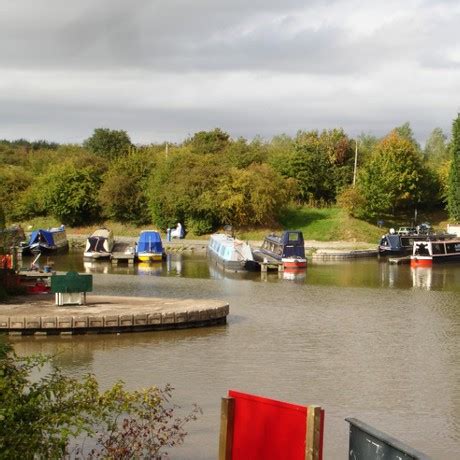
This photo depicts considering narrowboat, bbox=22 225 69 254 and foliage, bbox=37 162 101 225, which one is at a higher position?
foliage, bbox=37 162 101 225

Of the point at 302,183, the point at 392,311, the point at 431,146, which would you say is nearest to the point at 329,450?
the point at 392,311

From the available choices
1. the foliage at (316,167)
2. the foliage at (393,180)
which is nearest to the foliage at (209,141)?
the foliage at (316,167)

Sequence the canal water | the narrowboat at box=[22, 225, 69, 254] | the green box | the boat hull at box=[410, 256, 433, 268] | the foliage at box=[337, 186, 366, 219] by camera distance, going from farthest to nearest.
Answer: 1. the foliage at box=[337, 186, 366, 219]
2. the narrowboat at box=[22, 225, 69, 254]
3. the boat hull at box=[410, 256, 433, 268]
4. the green box
5. the canal water

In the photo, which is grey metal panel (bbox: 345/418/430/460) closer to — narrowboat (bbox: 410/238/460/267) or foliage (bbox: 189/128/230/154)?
narrowboat (bbox: 410/238/460/267)

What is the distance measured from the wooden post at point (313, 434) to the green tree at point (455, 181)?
61848mm

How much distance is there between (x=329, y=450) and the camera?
1395cm

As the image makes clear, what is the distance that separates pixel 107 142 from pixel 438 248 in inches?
2054

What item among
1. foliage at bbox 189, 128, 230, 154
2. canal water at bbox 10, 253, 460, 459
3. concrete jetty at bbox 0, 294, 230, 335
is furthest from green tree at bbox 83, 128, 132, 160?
concrete jetty at bbox 0, 294, 230, 335

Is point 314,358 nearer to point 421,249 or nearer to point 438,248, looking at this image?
point 421,249

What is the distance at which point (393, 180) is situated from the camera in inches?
2707

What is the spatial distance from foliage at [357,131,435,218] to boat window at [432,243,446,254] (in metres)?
12.6

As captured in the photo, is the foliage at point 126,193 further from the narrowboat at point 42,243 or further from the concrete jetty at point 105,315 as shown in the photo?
the concrete jetty at point 105,315

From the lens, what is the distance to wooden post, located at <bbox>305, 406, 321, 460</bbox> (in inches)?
327

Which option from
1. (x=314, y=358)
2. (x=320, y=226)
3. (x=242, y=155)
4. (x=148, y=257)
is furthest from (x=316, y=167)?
(x=314, y=358)
